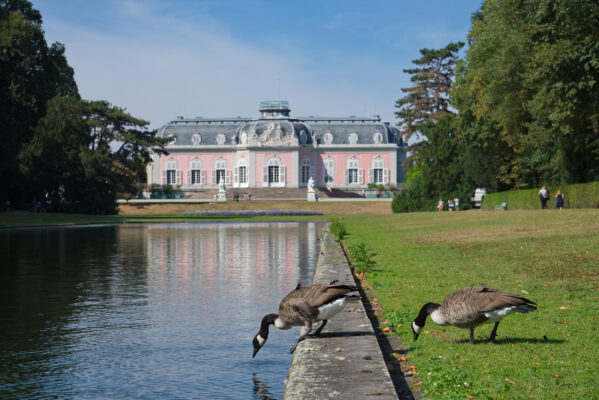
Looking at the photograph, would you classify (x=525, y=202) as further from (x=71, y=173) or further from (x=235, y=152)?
(x=235, y=152)

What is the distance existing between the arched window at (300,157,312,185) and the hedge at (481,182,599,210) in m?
54.3

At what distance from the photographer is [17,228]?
35125 mm

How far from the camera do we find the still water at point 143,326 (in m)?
6.10

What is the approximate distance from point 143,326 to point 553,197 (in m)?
30.6

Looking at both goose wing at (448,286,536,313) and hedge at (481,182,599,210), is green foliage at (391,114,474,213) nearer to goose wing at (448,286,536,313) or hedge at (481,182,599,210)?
hedge at (481,182,599,210)

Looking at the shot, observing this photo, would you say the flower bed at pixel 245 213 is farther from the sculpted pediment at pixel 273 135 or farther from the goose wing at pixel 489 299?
the goose wing at pixel 489 299

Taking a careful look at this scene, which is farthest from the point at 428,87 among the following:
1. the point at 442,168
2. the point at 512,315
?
the point at 512,315

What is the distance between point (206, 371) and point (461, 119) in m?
38.6

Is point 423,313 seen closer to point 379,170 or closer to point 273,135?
point 273,135

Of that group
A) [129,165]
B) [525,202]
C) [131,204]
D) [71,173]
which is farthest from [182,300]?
[131,204]

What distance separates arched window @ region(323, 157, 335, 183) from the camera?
330 feet

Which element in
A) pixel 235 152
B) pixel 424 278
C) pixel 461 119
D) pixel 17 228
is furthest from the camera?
pixel 235 152

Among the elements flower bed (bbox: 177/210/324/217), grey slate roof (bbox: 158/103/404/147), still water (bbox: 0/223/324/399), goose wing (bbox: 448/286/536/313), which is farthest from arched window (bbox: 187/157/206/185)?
goose wing (bbox: 448/286/536/313)

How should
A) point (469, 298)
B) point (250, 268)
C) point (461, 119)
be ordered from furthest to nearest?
point (461, 119)
point (250, 268)
point (469, 298)
